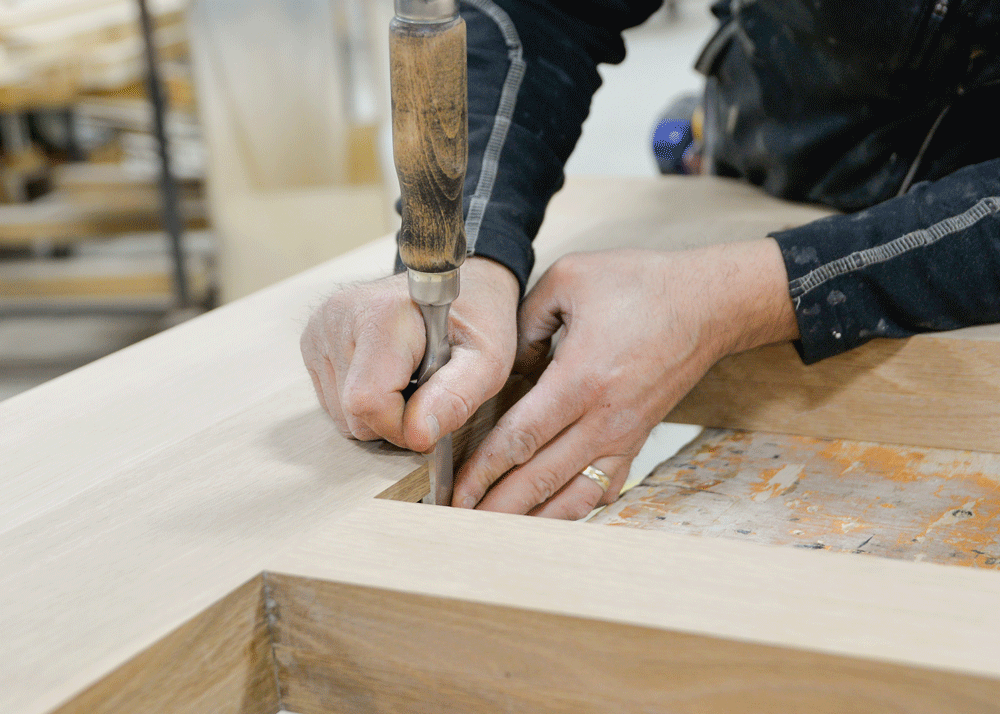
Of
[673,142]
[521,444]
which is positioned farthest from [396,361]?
[673,142]

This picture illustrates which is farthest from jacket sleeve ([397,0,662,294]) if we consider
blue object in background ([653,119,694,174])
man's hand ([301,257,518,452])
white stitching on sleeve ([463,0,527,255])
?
blue object in background ([653,119,694,174])

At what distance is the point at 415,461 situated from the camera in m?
0.70

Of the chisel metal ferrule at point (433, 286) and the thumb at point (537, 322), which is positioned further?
the thumb at point (537, 322)

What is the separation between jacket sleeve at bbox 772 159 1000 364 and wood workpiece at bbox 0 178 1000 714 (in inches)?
12.5

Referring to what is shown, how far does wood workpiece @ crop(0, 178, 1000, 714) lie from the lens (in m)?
0.45

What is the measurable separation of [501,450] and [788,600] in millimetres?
307

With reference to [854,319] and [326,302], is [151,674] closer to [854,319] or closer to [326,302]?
[326,302]

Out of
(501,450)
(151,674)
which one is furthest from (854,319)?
(151,674)

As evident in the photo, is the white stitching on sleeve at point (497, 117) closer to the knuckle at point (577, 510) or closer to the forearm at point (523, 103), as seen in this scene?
the forearm at point (523, 103)

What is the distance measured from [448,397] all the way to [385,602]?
0.19 m

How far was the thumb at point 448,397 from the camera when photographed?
65 cm

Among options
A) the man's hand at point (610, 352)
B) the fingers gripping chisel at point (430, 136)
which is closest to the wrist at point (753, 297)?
the man's hand at point (610, 352)

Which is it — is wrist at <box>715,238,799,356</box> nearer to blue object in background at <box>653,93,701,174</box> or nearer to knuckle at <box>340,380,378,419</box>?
knuckle at <box>340,380,378,419</box>

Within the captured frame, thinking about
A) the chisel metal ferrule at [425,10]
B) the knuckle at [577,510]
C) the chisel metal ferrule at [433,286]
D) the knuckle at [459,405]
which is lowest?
the knuckle at [577,510]
